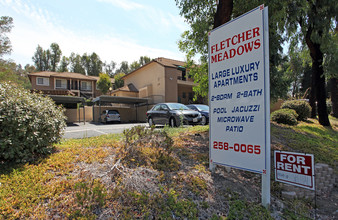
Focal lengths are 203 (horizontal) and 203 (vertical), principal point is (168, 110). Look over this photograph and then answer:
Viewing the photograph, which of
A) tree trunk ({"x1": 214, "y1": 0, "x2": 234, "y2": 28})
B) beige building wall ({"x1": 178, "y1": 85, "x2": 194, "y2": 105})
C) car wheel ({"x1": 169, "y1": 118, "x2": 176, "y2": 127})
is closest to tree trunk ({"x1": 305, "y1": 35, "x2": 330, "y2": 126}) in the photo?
tree trunk ({"x1": 214, "y1": 0, "x2": 234, "y2": 28})

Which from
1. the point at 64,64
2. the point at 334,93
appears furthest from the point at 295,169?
the point at 64,64

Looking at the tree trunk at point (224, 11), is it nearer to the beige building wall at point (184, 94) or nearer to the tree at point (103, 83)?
the beige building wall at point (184, 94)

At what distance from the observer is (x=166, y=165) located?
3951 millimetres

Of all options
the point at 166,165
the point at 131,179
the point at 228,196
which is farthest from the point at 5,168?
the point at 228,196

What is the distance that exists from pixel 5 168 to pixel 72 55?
213ft

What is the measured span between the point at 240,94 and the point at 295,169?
4.61 ft

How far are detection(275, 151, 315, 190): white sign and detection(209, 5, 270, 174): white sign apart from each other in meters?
0.35

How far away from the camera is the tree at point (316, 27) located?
8705 millimetres

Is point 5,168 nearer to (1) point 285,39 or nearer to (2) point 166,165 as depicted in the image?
(2) point 166,165

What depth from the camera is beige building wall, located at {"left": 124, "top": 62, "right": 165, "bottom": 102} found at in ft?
87.2

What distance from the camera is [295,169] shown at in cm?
305

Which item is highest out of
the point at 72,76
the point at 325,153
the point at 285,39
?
the point at 72,76

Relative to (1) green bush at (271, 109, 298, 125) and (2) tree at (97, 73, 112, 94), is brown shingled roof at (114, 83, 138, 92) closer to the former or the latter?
(2) tree at (97, 73, 112, 94)

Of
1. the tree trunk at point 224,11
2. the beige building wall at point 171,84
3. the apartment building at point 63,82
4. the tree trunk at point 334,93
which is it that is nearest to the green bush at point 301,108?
the tree trunk at point 334,93
